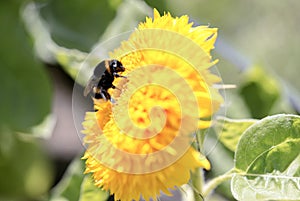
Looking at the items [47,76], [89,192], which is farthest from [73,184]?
[47,76]

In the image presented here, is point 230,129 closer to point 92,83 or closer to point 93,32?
point 92,83

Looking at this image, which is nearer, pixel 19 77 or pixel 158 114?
pixel 158 114

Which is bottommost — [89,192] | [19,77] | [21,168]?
[21,168]

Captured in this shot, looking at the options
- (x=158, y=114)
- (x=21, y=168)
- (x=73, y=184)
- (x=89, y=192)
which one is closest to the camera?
(x=158, y=114)

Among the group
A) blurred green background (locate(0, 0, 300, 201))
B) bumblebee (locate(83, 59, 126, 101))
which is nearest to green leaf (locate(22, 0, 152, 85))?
blurred green background (locate(0, 0, 300, 201))

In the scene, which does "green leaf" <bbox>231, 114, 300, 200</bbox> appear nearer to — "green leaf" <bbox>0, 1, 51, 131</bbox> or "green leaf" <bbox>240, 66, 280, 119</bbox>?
"green leaf" <bbox>240, 66, 280, 119</bbox>

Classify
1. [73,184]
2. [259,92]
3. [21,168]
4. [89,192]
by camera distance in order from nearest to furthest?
1. [89,192]
2. [73,184]
3. [259,92]
4. [21,168]

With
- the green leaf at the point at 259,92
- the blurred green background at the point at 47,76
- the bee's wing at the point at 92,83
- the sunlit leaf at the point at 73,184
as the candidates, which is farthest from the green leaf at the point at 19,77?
the bee's wing at the point at 92,83
